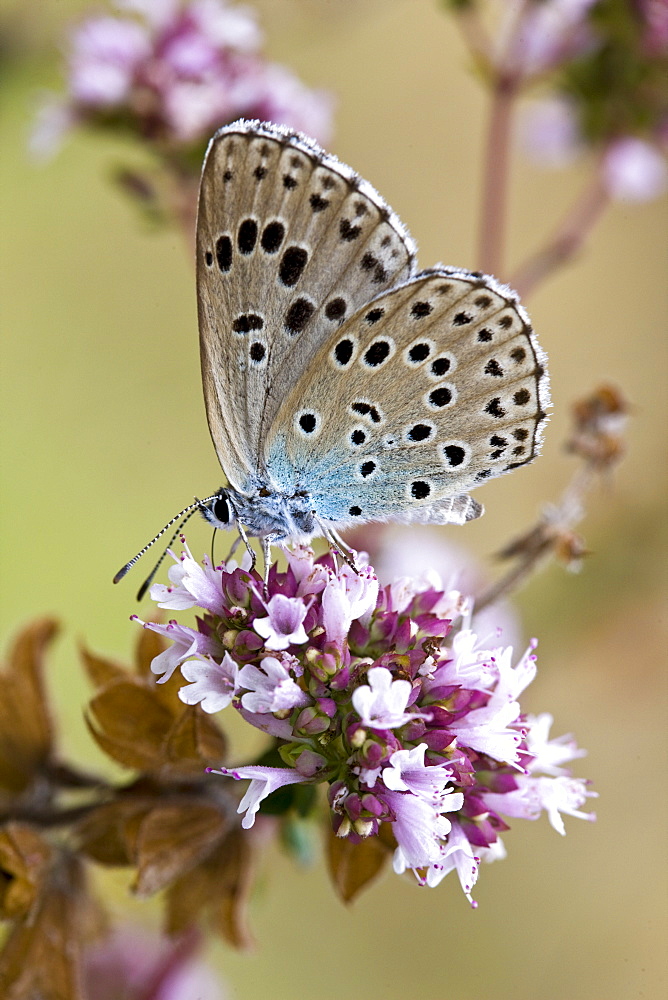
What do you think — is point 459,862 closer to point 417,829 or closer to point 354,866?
point 417,829

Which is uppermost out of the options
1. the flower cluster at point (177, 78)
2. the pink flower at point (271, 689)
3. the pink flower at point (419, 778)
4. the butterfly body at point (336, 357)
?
the flower cluster at point (177, 78)

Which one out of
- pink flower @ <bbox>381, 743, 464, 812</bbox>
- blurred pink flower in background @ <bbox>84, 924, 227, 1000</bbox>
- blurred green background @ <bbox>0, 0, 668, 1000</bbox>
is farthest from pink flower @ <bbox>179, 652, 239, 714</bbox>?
blurred green background @ <bbox>0, 0, 668, 1000</bbox>

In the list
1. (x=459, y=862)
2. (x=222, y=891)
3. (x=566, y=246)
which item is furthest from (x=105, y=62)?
(x=459, y=862)

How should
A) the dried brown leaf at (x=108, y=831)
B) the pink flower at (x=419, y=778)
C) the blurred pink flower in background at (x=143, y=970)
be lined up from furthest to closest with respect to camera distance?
1. the blurred pink flower in background at (x=143, y=970)
2. the dried brown leaf at (x=108, y=831)
3. the pink flower at (x=419, y=778)

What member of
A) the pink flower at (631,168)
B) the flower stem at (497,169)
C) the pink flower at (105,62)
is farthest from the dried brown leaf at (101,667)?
the pink flower at (631,168)

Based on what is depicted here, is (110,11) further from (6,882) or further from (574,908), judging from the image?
(574,908)

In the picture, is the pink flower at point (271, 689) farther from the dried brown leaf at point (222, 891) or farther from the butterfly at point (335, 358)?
the dried brown leaf at point (222, 891)

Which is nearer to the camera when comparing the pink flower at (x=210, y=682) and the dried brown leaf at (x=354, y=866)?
the pink flower at (x=210, y=682)
